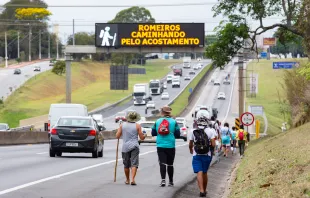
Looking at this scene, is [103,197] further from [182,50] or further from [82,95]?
[82,95]

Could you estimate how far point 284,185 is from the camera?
14656 millimetres

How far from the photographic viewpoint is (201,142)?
16.1 meters

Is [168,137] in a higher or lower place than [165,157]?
higher

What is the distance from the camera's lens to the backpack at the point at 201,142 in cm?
1609

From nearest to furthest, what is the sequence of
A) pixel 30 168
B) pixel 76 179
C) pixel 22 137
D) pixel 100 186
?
pixel 100 186 → pixel 76 179 → pixel 30 168 → pixel 22 137

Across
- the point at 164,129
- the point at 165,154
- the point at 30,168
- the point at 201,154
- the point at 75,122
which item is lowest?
the point at 30,168

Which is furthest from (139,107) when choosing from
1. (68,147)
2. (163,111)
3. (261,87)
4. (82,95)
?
(163,111)

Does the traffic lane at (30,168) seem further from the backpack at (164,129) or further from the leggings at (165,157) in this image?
the backpack at (164,129)

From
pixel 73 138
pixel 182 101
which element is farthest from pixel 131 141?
pixel 182 101

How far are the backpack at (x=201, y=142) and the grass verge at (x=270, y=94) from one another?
205ft

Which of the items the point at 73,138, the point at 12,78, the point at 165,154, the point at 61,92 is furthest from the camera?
the point at 61,92

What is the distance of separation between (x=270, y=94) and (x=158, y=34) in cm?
7401

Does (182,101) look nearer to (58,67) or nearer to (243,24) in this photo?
(58,67)

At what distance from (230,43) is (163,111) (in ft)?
91.3
